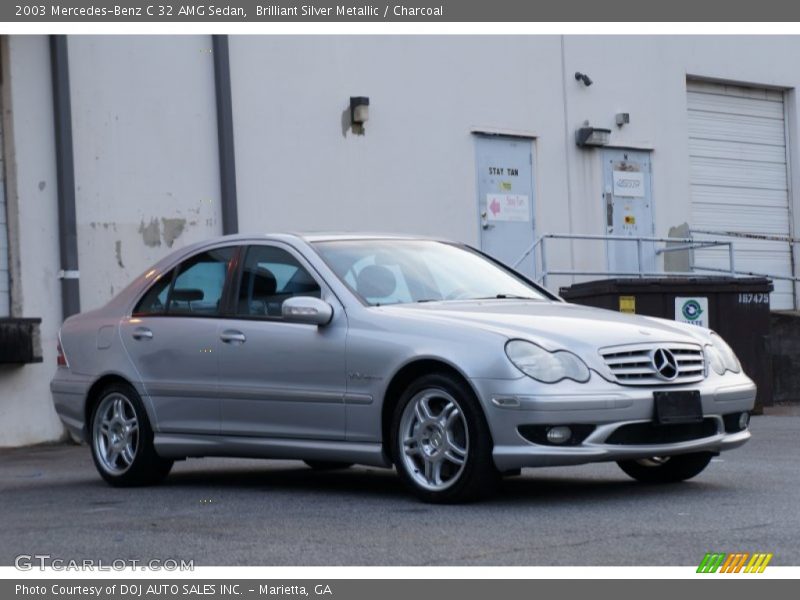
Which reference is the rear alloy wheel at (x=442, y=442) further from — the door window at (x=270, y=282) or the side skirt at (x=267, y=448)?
the door window at (x=270, y=282)

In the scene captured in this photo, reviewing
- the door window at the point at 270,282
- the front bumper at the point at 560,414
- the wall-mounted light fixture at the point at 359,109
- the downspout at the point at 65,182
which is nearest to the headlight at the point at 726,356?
the front bumper at the point at 560,414

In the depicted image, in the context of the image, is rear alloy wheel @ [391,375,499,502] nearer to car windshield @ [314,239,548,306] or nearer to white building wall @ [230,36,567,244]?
car windshield @ [314,239,548,306]

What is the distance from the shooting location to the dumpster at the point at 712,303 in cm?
1597

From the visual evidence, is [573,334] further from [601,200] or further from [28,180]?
[601,200]

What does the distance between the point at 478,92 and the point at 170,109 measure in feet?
14.7

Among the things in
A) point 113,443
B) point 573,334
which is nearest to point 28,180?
point 113,443

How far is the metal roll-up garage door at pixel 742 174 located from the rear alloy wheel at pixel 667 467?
42.0 ft

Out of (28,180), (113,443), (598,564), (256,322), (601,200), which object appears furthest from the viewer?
(601,200)

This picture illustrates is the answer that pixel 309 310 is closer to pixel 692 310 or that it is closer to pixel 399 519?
pixel 399 519

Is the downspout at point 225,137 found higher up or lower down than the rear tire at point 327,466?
higher up

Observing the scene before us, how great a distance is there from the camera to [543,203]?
19.5m

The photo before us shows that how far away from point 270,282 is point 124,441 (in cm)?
150

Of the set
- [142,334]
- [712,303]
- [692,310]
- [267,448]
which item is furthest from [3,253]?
[712,303]

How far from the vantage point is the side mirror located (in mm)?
8367
